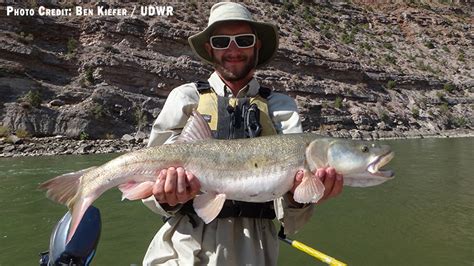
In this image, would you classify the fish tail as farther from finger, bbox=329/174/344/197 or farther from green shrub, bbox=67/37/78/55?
green shrub, bbox=67/37/78/55

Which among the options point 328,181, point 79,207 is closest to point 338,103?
point 328,181

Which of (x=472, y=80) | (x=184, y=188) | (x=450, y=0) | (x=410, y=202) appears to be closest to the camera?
(x=184, y=188)

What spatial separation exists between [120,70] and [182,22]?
11.7 m

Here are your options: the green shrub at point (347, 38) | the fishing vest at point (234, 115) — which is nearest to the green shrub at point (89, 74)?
the fishing vest at point (234, 115)

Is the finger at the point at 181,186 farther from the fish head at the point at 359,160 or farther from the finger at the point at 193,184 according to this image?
the fish head at the point at 359,160

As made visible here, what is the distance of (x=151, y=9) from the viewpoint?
47219 millimetres

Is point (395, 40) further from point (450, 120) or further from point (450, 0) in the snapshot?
point (450, 0)

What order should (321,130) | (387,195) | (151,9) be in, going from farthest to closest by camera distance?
1. (151,9)
2. (321,130)
3. (387,195)

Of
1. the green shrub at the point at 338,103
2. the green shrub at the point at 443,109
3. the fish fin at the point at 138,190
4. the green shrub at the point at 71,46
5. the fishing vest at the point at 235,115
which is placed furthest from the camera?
the green shrub at the point at 443,109

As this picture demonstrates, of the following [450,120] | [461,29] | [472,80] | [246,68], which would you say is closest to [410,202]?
[246,68]

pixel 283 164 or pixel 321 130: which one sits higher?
pixel 283 164

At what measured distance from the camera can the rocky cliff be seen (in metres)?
34.3

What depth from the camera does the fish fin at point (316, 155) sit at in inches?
Result: 115

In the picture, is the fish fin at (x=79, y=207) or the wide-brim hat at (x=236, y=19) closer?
the fish fin at (x=79, y=207)
